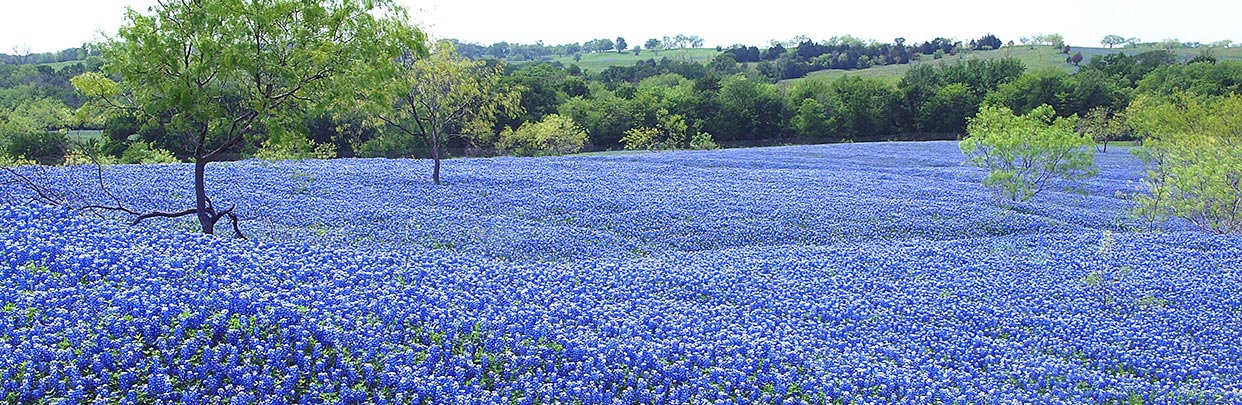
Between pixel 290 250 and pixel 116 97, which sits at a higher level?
pixel 116 97

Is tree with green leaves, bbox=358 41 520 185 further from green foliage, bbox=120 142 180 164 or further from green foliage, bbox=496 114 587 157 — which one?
green foliage, bbox=496 114 587 157

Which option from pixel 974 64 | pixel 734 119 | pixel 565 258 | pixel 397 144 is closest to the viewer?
pixel 565 258

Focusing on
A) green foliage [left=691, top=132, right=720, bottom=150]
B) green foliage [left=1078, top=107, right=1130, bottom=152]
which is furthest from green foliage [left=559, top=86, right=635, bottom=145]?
green foliage [left=1078, top=107, right=1130, bottom=152]

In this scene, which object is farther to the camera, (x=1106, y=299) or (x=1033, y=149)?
(x=1033, y=149)

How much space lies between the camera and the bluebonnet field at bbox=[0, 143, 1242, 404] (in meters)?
6.79

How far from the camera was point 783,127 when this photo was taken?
82.6 metres

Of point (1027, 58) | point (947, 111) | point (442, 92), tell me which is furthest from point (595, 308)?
point (1027, 58)

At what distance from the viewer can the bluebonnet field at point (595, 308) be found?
679 cm

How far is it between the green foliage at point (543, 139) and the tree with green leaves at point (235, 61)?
43.5 metres

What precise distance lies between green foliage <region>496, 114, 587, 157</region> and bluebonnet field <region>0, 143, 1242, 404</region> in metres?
36.3

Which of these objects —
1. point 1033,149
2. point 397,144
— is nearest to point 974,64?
point 397,144

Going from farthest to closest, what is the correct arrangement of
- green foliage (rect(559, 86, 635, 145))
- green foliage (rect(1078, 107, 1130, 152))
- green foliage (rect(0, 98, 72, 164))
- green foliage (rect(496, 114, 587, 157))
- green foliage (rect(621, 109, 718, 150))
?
1. green foliage (rect(559, 86, 635, 145))
2. green foliage (rect(621, 109, 718, 150))
3. green foliage (rect(1078, 107, 1130, 152))
4. green foliage (rect(496, 114, 587, 157))
5. green foliage (rect(0, 98, 72, 164))

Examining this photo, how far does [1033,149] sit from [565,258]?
18.0 m

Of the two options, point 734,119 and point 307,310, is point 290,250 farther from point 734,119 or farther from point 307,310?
point 734,119
